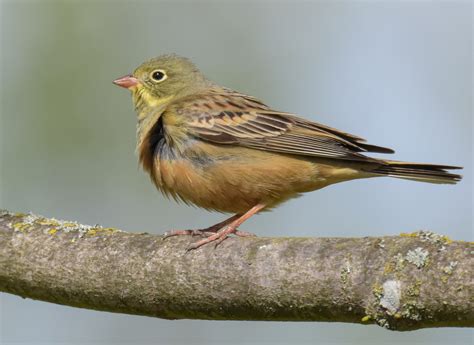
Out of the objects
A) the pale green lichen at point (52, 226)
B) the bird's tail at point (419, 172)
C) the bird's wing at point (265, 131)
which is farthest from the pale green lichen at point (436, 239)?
the bird's wing at point (265, 131)

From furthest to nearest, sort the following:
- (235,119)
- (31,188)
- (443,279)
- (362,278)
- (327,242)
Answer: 1. (31,188)
2. (235,119)
3. (327,242)
4. (362,278)
5. (443,279)

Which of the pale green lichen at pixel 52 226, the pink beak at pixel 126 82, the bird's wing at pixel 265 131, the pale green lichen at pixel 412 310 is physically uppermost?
the pink beak at pixel 126 82

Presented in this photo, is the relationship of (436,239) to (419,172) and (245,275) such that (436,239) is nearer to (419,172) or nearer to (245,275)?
(245,275)

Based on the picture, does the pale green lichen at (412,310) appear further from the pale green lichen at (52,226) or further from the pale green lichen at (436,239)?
the pale green lichen at (52,226)

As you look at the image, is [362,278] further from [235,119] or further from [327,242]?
[235,119]

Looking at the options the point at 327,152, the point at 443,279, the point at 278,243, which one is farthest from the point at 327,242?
the point at 327,152

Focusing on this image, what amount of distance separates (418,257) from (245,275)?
1216 millimetres

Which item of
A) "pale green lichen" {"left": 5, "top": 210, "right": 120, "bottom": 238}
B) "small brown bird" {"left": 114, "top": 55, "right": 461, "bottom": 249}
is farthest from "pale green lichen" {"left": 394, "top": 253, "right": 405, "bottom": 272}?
"small brown bird" {"left": 114, "top": 55, "right": 461, "bottom": 249}

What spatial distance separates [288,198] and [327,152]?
0.63m

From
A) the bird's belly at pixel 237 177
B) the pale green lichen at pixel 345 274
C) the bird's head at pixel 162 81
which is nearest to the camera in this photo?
the pale green lichen at pixel 345 274

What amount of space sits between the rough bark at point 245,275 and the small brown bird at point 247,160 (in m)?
1.80

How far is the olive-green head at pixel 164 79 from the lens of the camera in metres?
9.73

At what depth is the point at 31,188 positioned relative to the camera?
12297mm

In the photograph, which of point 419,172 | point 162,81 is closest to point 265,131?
point 419,172
